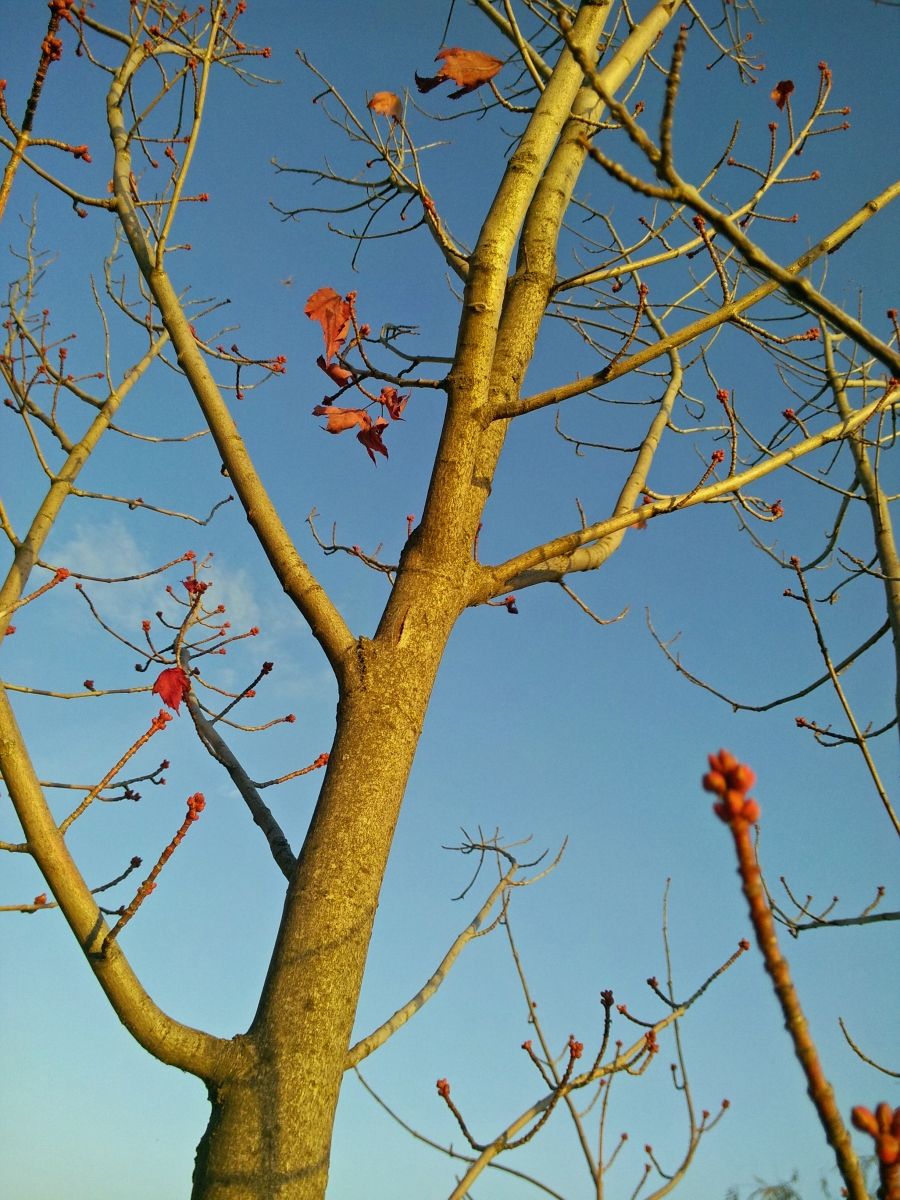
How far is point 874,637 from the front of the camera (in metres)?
2.60

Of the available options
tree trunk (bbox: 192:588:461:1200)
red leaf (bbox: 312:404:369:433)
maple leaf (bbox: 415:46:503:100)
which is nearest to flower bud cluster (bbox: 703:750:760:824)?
tree trunk (bbox: 192:588:461:1200)

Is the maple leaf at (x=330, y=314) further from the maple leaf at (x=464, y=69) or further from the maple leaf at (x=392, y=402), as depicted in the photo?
the maple leaf at (x=464, y=69)

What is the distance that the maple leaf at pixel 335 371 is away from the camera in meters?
2.12

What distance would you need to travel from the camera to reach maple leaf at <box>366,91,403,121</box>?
2826 mm

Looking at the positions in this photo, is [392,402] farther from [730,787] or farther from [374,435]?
[730,787]

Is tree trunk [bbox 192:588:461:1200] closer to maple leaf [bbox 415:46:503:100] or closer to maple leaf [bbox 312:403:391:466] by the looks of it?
maple leaf [bbox 312:403:391:466]

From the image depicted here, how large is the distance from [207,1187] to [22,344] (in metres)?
3.12

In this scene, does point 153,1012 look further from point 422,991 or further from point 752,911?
point 752,911

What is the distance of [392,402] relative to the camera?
7.28ft

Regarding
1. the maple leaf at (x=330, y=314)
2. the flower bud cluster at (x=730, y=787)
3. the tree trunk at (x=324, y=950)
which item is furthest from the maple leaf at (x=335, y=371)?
the flower bud cluster at (x=730, y=787)

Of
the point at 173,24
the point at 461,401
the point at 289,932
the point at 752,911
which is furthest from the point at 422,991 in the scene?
the point at 173,24

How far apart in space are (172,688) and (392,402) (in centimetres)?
102

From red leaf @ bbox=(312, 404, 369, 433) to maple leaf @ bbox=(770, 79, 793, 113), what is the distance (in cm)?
166

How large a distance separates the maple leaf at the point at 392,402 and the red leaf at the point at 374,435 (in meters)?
0.05
